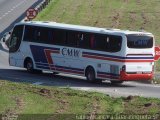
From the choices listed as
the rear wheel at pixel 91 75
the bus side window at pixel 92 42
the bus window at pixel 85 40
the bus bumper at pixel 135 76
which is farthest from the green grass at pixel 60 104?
the bus window at pixel 85 40

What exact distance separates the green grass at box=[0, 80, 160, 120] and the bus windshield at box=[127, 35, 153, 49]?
595 centimetres

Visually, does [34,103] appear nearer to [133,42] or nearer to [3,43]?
[133,42]

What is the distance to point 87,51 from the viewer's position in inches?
1288

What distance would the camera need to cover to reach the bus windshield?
31.2 metres

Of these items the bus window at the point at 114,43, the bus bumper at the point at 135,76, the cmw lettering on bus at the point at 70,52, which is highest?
the bus window at the point at 114,43

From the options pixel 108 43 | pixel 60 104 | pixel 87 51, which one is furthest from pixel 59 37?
pixel 60 104

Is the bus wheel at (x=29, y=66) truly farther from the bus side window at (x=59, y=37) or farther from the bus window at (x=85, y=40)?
the bus window at (x=85, y=40)

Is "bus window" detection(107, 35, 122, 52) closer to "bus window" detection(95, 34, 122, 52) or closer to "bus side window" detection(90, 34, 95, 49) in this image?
"bus window" detection(95, 34, 122, 52)

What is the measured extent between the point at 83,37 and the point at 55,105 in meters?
11.3

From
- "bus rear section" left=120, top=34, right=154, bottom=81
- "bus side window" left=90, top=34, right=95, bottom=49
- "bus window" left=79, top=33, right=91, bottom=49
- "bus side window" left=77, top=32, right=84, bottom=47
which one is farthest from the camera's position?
"bus side window" left=77, top=32, right=84, bottom=47

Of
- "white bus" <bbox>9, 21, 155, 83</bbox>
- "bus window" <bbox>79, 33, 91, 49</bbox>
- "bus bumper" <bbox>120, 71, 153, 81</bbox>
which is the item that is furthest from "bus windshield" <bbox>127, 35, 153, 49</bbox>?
"bus window" <bbox>79, 33, 91, 49</bbox>

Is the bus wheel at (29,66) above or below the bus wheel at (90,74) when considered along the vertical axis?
above

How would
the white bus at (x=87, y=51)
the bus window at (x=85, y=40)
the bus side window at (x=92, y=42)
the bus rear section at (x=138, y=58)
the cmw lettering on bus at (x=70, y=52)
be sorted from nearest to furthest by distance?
the bus rear section at (x=138, y=58) → the white bus at (x=87, y=51) → the bus side window at (x=92, y=42) → the bus window at (x=85, y=40) → the cmw lettering on bus at (x=70, y=52)

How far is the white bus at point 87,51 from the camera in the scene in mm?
31312
